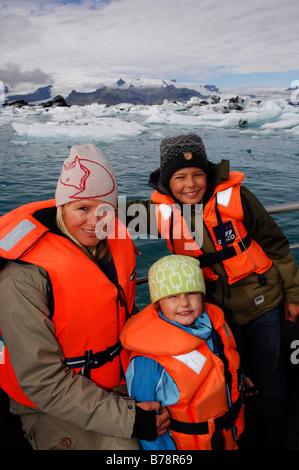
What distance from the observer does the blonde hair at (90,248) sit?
1673 mm

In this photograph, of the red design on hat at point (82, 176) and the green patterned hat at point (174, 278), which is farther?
the green patterned hat at point (174, 278)

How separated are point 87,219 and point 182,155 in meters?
0.74

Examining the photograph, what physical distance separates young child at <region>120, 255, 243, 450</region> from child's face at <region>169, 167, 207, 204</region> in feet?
1.44

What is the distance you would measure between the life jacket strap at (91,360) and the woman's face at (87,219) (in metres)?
0.60

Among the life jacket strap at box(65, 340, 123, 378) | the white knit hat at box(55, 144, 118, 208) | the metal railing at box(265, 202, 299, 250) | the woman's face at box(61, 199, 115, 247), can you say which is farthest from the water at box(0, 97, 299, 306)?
the white knit hat at box(55, 144, 118, 208)

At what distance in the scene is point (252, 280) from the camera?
206 centimetres

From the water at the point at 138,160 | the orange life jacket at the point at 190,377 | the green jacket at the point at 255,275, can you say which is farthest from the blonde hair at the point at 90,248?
the water at the point at 138,160

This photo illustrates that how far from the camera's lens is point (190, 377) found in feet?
5.13

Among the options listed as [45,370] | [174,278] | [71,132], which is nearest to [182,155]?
[174,278]

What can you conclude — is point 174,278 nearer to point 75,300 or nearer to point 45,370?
point 75,300

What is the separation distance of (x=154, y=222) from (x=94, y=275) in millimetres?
680

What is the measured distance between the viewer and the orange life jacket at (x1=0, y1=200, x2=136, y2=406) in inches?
59.6

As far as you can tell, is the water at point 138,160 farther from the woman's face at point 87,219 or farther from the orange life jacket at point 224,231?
the woman's face at point 87,219

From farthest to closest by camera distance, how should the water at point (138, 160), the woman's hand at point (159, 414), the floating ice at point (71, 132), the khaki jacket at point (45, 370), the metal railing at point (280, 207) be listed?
the floating ice at point (71, 132) < the water at point (138, 160) < the metal railing at point (280, 207) < the woman's hand at point (159, 414) < the khaki jacket at point (45, 370)
